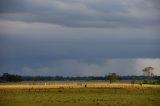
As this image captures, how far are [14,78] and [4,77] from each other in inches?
168

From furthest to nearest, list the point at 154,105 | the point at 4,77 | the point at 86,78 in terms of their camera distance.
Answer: the point at 86,78, the point at 4,77, the point at 154,105

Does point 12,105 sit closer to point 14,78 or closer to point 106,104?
point 106,104

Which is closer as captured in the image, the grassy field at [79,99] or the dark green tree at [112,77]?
the grassy field at [79,99]

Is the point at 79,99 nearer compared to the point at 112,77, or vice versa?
the point at 79,99

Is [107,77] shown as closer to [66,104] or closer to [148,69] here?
[148,69]

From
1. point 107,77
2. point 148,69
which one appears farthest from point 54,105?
point 148,69

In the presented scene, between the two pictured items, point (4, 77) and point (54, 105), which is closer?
point (54, 105)

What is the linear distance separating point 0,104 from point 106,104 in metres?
11.7

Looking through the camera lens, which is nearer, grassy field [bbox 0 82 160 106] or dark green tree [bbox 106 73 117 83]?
grassy field [bbox 0 82 160 106]

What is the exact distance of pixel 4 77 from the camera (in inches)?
7141

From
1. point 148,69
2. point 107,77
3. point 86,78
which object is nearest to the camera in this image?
point 107,77

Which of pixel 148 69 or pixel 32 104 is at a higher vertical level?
pixel 148 69

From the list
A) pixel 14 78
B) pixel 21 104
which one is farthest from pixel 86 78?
pixel 21 104

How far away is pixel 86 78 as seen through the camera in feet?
640
